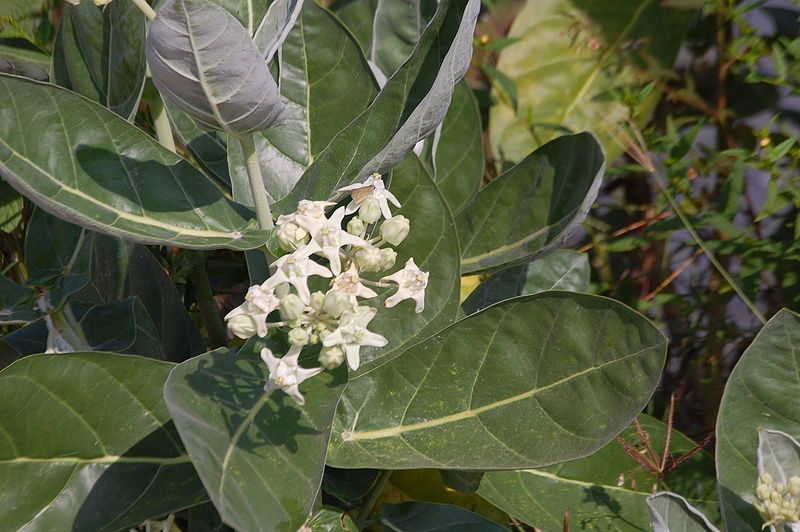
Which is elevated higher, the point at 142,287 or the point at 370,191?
the point at 370,191

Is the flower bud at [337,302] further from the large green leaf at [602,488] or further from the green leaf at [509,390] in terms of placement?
the large green leaf at [602,488]

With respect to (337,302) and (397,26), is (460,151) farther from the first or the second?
(337,302)

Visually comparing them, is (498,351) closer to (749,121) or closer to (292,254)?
(292,254)

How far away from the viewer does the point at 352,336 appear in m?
0.77

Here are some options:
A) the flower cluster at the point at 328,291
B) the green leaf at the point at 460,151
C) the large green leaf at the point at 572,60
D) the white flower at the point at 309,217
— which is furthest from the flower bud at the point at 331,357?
the large green leaf at the point at 572,60

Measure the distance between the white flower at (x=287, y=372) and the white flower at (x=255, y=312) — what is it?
3cm

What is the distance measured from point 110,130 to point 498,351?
0.44m

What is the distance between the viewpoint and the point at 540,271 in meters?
1.26

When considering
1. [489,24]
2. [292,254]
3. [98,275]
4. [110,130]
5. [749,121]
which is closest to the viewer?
[292,254]

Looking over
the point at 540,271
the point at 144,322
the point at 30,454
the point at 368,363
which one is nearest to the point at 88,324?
the point at 144,322

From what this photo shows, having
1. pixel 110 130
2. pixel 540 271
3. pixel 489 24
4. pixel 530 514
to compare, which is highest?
pixel 110 130

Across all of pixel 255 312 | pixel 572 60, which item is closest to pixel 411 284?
pixel 255 312

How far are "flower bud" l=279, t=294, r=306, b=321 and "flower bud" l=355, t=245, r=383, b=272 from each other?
0.24 feet

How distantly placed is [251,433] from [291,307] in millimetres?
118
